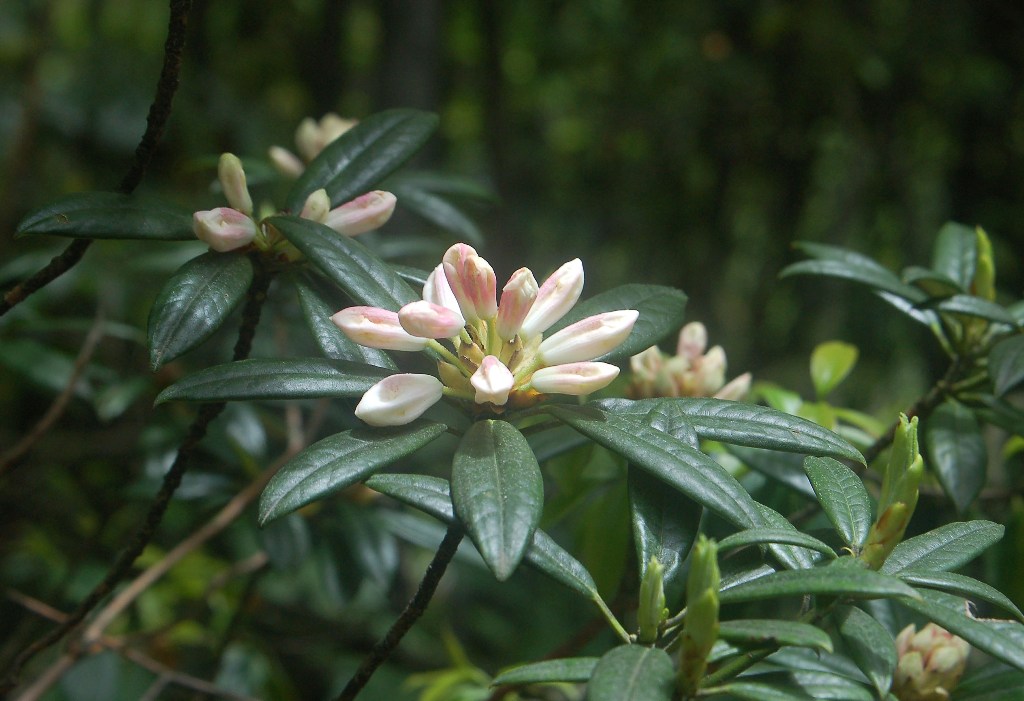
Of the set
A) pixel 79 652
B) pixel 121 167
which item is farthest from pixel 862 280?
pixel 121 167

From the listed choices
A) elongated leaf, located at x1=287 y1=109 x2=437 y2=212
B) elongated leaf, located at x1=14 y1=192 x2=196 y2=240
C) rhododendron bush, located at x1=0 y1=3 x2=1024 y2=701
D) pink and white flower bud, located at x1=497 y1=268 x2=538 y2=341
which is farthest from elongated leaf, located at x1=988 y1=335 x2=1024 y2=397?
elongated leaf, located at x1=14 y1=192 x2=196 y2=240

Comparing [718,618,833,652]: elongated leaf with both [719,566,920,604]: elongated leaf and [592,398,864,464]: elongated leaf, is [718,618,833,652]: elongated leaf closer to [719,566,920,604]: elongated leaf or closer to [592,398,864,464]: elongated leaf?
[719,566,920,604]: elongated leaf

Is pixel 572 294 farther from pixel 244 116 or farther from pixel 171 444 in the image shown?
pixel 244 116

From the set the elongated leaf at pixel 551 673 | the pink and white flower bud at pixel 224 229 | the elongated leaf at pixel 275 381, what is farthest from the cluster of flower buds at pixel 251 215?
the elongated leaf at pixel 551 673

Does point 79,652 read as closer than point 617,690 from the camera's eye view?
No

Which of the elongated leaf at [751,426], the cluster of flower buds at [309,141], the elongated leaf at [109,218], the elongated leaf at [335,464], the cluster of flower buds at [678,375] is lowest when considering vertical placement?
the cluster of flower buds at [678,375]

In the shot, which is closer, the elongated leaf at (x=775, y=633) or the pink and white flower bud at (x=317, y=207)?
the elongated leaf at (x=775, y=633)

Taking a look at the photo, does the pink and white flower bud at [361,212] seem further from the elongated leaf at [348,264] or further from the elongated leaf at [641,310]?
the elongated leaf at [641,310]
